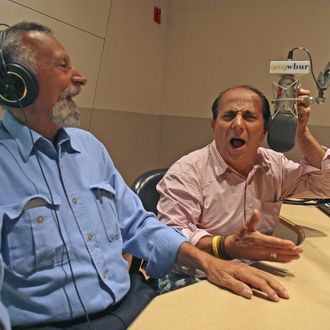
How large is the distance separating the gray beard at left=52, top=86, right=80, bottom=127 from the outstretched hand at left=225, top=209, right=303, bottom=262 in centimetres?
62

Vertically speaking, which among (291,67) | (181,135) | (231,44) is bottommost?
(181,135)

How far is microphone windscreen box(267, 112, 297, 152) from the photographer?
114 centimetres

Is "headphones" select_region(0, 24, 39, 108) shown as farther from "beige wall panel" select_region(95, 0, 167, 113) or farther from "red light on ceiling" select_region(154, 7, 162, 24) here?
"red light on ceiling" select_region(154, 7, 162, 24)

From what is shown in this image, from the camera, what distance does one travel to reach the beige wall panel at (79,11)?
6.54 feet

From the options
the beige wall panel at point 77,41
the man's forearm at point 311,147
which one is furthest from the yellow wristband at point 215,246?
the beige wall panel at point 77,41

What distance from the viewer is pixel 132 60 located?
2.92 metres

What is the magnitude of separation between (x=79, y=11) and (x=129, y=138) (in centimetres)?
110

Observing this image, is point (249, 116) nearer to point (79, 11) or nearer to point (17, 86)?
point (17, 86)

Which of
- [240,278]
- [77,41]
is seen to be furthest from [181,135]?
[240,278]

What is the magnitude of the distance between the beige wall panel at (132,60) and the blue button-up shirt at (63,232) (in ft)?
5.01

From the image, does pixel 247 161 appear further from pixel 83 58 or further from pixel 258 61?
pixel 258 61

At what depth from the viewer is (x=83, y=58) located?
2.36m

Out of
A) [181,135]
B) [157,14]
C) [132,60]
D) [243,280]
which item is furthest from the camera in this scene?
[181,135]

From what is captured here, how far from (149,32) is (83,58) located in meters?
0.94
